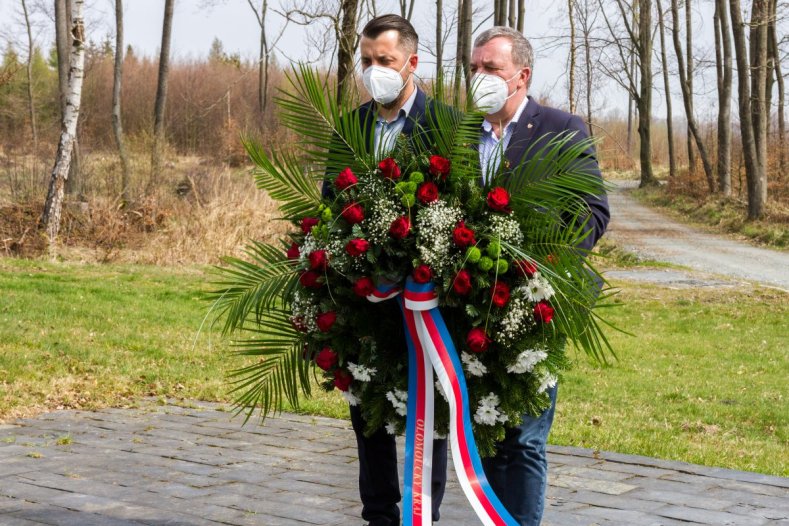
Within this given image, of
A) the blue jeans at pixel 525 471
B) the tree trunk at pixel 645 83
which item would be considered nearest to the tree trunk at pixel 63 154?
the blue jeans at pixel 525 471

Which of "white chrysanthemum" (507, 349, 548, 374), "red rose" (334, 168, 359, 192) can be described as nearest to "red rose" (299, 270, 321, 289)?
"red rose" (334, 168, 359, 192)

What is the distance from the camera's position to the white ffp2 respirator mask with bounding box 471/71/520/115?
141 inches

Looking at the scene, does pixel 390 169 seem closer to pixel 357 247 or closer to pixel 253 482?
pixel 357 247

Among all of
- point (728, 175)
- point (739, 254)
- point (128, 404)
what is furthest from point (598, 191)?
point (728, 175)

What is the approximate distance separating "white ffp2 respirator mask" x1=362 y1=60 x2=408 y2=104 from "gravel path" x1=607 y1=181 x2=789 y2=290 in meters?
10.3

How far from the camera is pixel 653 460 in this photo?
19.0 ft

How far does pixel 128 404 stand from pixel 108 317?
3462 millimetres

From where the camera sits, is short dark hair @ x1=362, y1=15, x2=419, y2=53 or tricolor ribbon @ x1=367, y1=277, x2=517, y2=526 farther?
short dark hair @ x1=362, y1=15, x2=419, y2=53

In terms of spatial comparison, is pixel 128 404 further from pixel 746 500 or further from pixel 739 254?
pixel 739 254

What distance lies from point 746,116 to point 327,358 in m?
26.1

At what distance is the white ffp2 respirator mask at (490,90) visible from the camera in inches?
141

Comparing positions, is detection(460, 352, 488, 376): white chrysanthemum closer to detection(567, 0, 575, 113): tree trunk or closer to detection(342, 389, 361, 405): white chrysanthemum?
detection(342, 389, 361, 405): white chrysanthemum

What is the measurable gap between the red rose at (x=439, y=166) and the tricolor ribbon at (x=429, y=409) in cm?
37

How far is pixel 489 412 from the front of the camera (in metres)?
3.46
